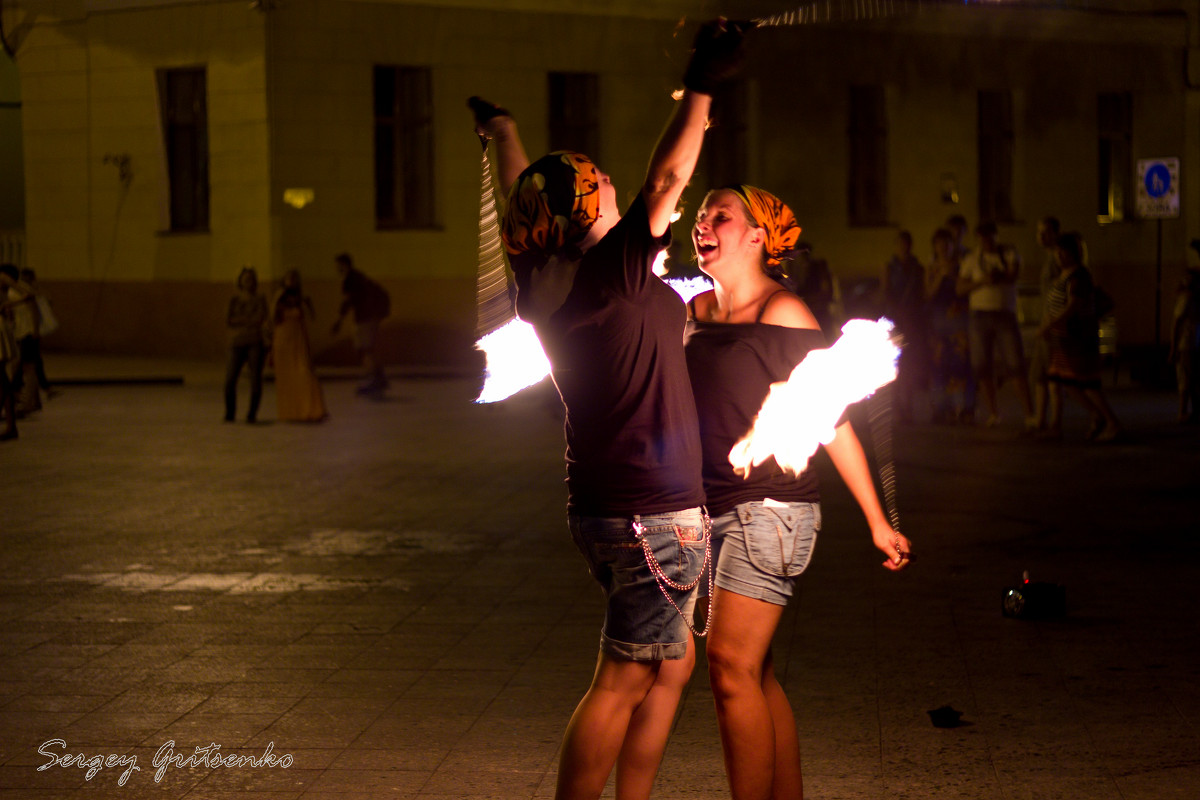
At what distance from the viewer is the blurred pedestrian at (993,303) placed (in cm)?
1566

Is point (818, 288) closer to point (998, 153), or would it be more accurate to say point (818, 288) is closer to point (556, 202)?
point (556, 202)

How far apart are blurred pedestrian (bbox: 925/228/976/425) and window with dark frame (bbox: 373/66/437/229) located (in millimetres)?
13572

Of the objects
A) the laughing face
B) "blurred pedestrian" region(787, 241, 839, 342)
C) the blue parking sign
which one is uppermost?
the blue parking sign

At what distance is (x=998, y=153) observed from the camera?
1309 inches

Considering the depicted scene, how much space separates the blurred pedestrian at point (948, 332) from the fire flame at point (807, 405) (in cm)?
1233

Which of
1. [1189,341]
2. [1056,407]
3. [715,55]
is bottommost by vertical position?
[1056,407]

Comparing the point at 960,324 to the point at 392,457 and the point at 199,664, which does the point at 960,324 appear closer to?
the point at 392,457

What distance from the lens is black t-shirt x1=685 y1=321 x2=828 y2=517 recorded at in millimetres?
4332

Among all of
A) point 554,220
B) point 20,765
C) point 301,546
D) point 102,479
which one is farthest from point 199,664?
point 102,479

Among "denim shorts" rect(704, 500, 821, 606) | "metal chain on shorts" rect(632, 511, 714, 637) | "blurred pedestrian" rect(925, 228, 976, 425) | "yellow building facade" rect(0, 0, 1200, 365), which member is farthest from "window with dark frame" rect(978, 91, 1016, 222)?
"metal chain on shorts" rect(632, 511, 714, 637)

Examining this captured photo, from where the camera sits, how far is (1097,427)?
589 inches

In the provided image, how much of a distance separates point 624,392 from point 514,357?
0.52m

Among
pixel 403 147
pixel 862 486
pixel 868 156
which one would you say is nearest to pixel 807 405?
pixel 862 486

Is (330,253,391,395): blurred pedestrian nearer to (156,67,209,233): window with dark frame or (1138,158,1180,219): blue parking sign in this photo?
(156,67,209,233): window with dark frame
